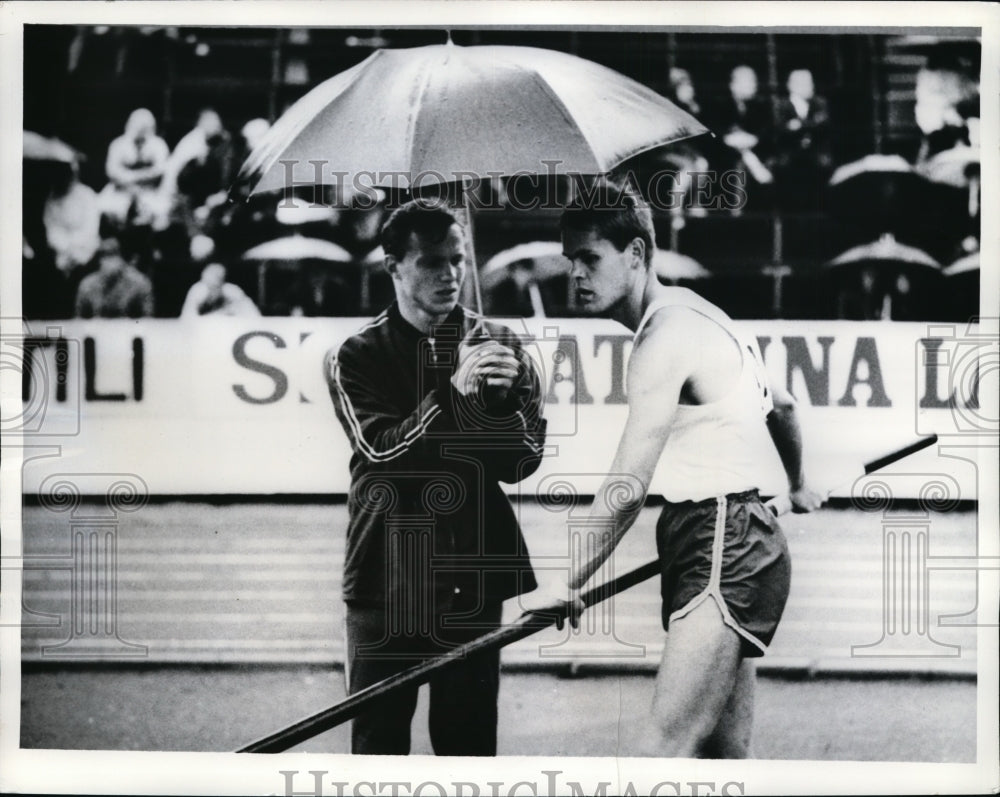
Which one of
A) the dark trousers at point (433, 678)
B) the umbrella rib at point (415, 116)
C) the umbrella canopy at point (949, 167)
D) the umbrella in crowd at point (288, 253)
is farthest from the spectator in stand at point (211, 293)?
the umbrella canopy at point (949, 167)

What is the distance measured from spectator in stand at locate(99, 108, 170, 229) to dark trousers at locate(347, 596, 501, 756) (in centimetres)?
194

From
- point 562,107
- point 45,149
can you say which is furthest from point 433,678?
point 45,149

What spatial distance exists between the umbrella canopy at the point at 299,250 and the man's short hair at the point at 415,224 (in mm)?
200

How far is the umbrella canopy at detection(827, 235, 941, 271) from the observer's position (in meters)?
4.50

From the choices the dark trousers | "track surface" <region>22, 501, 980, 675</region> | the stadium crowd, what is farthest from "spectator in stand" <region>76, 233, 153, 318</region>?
the dark trousers

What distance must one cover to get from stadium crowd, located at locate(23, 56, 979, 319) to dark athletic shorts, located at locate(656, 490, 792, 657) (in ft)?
3.31

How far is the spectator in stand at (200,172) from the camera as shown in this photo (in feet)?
14.8

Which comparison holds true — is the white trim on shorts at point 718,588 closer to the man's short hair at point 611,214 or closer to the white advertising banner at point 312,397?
the white advertising banner at point 312,397

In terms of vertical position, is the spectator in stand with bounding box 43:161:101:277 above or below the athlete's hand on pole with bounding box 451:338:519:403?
above

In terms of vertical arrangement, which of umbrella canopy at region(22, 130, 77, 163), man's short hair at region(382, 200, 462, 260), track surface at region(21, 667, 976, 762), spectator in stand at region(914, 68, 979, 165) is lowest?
track surface at region(21, 667, 976, 762)

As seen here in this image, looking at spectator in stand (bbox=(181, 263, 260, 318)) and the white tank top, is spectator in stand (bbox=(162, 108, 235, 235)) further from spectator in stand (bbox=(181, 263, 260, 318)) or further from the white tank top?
the white tank top

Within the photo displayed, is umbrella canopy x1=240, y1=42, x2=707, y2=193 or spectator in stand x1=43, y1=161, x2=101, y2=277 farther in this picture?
spectator in stand x1=43, y1=161, x2=101, y2=277

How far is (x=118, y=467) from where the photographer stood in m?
4.51

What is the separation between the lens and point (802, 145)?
14.8 feet
